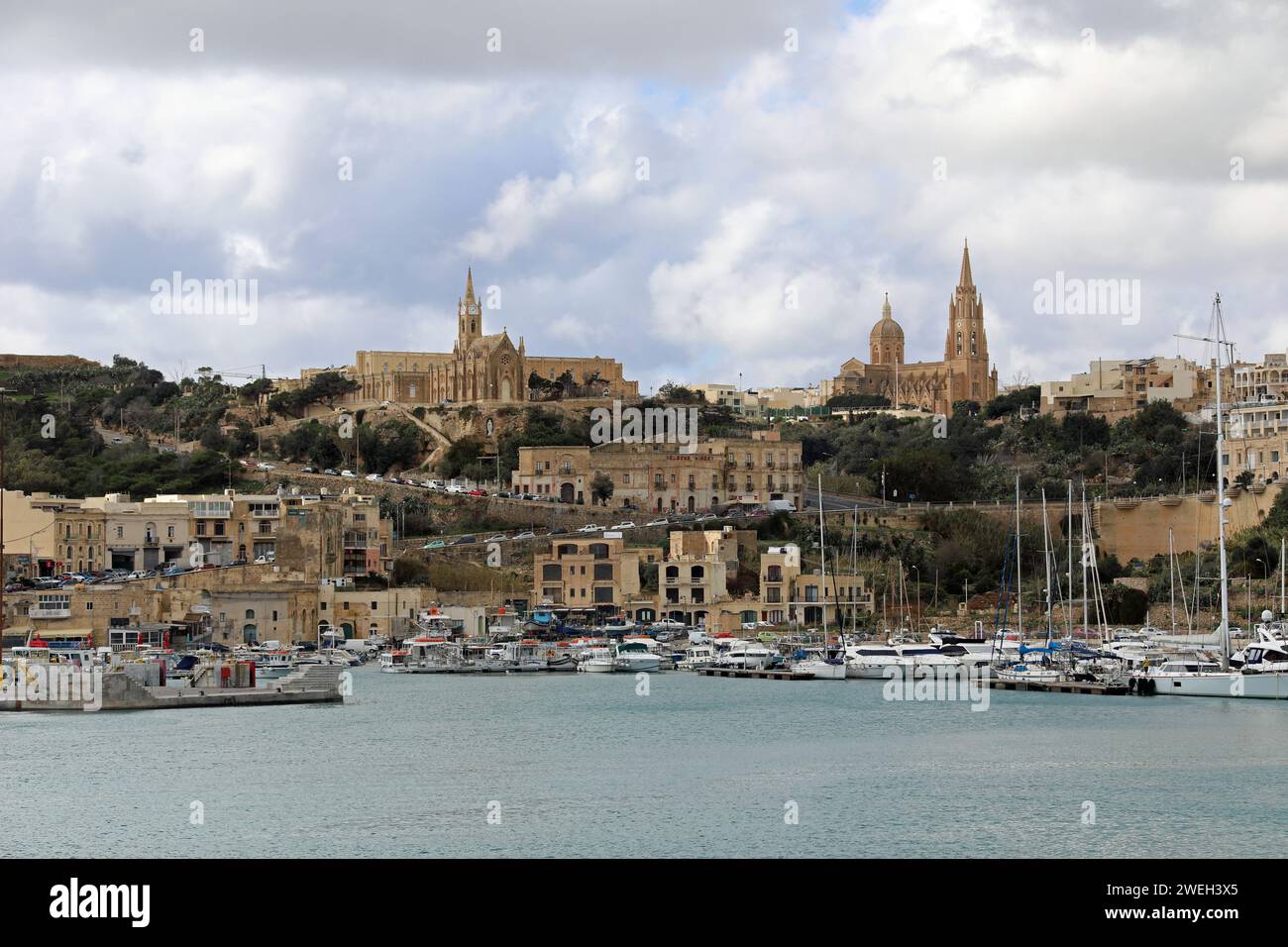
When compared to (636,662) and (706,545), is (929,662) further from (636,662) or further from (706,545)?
(706,545)

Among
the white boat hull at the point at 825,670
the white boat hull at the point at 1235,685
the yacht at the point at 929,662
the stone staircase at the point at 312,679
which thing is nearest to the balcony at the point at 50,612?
the stone staircase at the point at 312,679

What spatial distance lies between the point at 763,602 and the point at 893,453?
85.0 ft

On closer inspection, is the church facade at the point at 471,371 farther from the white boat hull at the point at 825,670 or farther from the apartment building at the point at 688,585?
the white boat hull at the point at 825,670

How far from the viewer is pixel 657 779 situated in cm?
3161

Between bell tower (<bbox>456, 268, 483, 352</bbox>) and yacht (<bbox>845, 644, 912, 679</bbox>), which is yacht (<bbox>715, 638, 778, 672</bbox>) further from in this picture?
bell tower (<bbox>456, 268, 483, 352</bbox>)

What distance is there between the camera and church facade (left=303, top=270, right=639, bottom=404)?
353 ft

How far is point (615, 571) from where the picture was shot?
7150cm

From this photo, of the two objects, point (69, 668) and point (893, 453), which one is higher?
point (893, 453)

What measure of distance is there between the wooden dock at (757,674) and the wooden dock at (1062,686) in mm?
6056

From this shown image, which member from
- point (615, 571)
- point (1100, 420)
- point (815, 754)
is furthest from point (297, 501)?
point (1100, 420)

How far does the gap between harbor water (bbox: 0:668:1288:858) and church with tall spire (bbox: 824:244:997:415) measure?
9221 cm

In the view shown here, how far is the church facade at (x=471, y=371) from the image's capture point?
10769 centimetres

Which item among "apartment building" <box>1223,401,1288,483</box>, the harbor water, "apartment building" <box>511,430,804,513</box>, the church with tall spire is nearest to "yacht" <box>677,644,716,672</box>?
the harbor water

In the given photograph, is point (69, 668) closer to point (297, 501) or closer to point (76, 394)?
point (297, 501)
